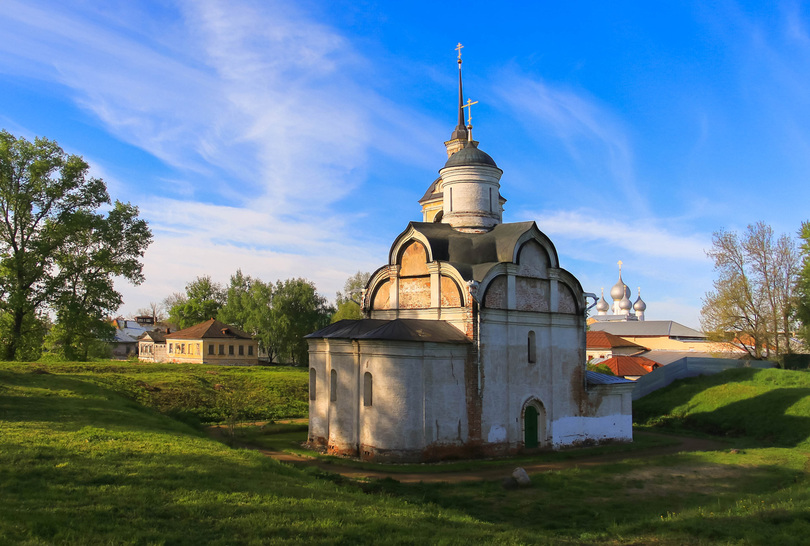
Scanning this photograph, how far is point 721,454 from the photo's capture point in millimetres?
19750

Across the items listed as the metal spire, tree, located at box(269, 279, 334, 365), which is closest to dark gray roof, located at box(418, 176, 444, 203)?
the metal spire

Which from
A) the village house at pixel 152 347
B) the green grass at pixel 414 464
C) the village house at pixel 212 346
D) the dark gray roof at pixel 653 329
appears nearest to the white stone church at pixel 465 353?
the green grass at pixel 414 464

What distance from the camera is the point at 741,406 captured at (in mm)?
27578

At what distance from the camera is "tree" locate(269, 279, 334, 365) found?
5347 centimetres

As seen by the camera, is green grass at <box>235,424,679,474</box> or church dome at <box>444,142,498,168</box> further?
church dome at <box>444,142,498,168</box>

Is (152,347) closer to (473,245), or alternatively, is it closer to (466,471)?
(473,245)

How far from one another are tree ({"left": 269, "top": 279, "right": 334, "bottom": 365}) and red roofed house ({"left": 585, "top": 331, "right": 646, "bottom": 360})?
2322cm

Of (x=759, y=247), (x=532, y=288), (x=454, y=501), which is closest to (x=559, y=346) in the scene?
(x=532, y=288)

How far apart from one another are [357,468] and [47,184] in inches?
911

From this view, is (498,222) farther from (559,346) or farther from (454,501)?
(454,501)

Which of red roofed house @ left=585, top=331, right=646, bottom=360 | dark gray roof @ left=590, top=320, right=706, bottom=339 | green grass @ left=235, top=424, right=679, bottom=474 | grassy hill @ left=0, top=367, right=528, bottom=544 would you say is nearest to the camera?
grassy hill @ left=0, top=367, right=528, bottom=544

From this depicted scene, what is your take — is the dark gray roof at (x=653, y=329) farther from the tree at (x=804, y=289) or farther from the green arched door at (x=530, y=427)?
the green arched door at (x=530, y=427)

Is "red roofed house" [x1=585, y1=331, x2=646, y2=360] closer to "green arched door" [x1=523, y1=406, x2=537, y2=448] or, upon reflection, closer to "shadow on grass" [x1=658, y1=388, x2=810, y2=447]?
"shadow on grass" [x1=658, y1=388, x2=810, y2=447]

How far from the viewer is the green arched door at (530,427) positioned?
815 inches
